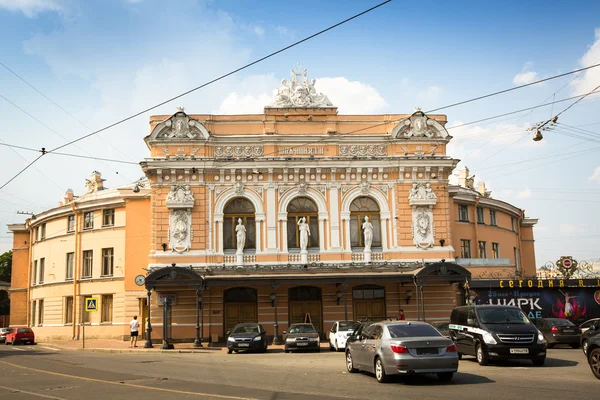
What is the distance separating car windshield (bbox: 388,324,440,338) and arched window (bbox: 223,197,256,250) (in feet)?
64.6

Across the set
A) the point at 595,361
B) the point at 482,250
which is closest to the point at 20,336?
the point at 482,250

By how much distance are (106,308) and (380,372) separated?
31018 millimetres

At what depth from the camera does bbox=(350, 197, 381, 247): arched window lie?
35188 mm

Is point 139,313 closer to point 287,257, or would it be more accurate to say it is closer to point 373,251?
point 287,257

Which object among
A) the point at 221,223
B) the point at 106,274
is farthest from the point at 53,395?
the point at 106,274

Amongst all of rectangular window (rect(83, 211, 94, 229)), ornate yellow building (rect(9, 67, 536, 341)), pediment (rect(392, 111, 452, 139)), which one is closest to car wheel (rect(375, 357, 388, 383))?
ornate yellow building (rect(9, 67, 536, 341))

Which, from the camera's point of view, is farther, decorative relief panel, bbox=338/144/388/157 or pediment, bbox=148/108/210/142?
decorative relief panel, bbox=338/144/388/157

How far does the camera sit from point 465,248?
45688mm

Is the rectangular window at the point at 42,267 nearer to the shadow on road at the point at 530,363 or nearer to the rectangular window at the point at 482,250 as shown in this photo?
the rectangular window at the point at 482,250

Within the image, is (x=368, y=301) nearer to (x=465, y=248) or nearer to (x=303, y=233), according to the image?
(x=303, y=233)

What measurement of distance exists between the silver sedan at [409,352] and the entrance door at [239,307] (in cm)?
1850

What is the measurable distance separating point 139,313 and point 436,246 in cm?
1804

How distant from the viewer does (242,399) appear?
40.3 ft

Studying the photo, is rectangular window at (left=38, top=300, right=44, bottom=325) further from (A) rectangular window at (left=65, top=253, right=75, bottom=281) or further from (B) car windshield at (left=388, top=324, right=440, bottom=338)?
(B) car windshield at (left=388, top=324, right=440, bottom=338)
